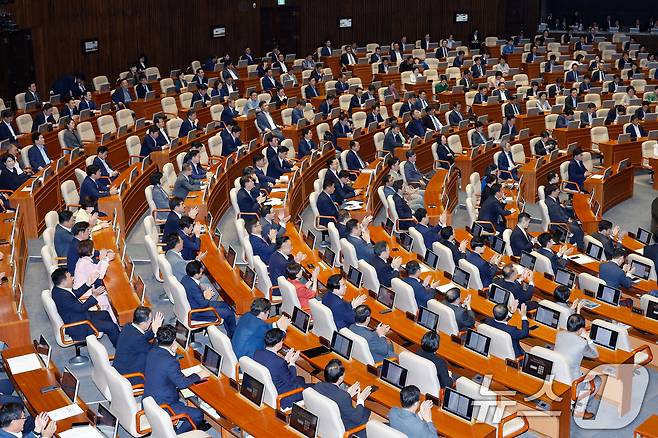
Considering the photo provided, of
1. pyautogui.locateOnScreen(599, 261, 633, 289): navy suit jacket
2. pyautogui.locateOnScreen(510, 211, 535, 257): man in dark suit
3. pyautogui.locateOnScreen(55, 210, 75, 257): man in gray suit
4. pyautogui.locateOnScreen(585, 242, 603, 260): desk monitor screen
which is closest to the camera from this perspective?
pyautogui.locateOnScreen(599, 261, 633, 289): navy suit jacket

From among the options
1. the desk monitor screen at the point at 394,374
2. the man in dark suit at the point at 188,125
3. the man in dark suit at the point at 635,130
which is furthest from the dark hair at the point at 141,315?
the man in dark suit at the point at 635,130

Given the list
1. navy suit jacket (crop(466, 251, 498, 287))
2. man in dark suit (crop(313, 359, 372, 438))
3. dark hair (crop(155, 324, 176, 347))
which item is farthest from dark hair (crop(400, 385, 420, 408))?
navy suit jacket (crop(466, 251, 498, 287))

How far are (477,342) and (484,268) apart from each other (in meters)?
2.90

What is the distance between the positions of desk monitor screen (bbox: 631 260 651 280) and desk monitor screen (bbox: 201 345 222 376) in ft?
22.1

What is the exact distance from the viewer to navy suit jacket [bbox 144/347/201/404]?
8.57 meters

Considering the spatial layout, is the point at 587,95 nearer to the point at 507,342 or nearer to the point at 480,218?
the point at 480,218

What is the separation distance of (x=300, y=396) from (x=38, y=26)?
631 inches

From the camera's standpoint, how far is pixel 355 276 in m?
11.9

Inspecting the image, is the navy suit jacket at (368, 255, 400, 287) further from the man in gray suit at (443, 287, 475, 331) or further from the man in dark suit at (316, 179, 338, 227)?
the man in dark suit at (316, 179, 338, 227)

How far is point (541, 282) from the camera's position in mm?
12570

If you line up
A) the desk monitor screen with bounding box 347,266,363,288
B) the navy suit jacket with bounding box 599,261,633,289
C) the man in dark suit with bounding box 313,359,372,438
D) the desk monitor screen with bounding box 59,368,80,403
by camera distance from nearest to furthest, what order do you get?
the man in dark suit with bounding box 313,359,372,438, the desk monitor screen with bounding box 59,368,80,403, the desk monitor screen with bounding box 347,266,363,288, the navy suit jacket with bounding box 599,261,633,289

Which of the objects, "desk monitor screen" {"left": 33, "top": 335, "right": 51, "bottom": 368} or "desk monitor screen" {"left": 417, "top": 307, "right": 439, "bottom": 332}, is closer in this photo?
"desk monitor screen" {"left": 33, "top": 335, "right": 51, "bottom": 368}

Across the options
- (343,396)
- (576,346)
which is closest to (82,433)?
(343,396)

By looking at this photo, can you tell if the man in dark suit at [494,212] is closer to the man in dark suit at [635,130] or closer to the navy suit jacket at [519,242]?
the navy suit jacket at [519,242]
